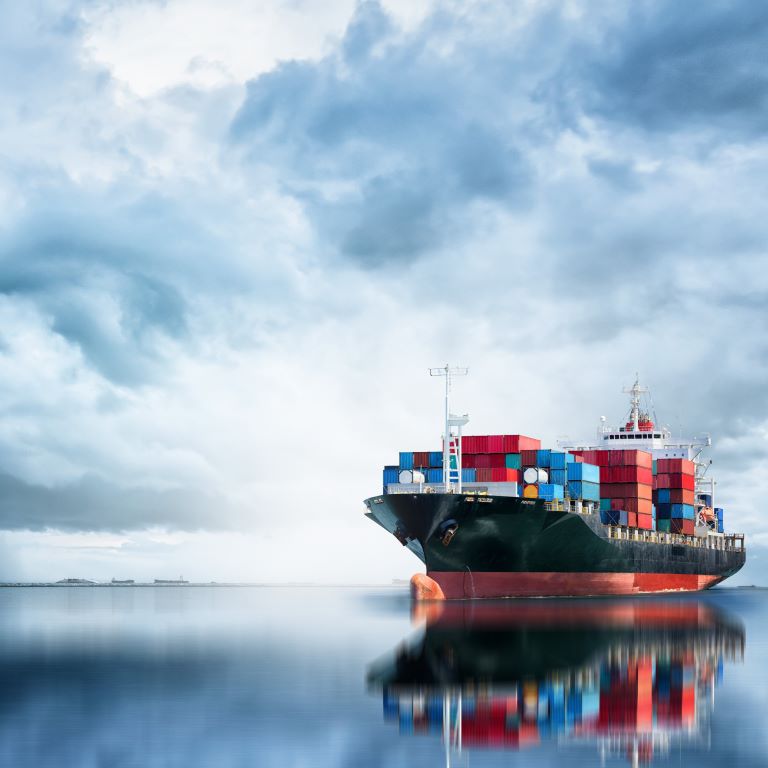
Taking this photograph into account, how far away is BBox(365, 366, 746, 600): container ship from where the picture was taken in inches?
2744

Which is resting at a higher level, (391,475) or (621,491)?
(391,475)

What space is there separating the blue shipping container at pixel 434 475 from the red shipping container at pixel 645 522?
20.6 meters

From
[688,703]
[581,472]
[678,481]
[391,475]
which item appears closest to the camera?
[688,703]

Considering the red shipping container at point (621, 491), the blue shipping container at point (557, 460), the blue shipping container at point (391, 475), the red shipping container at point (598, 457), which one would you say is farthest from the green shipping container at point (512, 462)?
the red shipping container at point (621, 491)

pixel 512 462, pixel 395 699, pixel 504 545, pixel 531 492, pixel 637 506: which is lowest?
pixel 395 699

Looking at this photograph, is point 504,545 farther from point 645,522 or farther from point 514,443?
point 645,522

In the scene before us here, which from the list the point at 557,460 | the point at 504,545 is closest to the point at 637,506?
the point at 557,460

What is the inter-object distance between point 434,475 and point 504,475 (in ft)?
17.3

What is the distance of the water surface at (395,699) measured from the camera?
20531 mm

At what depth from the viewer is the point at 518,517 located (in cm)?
6994

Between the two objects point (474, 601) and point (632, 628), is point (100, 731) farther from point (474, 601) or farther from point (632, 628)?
point (474, 601)

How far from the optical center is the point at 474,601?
242 ft

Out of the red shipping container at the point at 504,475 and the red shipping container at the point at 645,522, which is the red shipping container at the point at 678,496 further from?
the red shipping container at the point at 504,475

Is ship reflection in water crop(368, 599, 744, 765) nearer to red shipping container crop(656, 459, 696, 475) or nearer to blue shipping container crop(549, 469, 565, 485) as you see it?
blue shipping container crop(549, 469, 565, 485)
